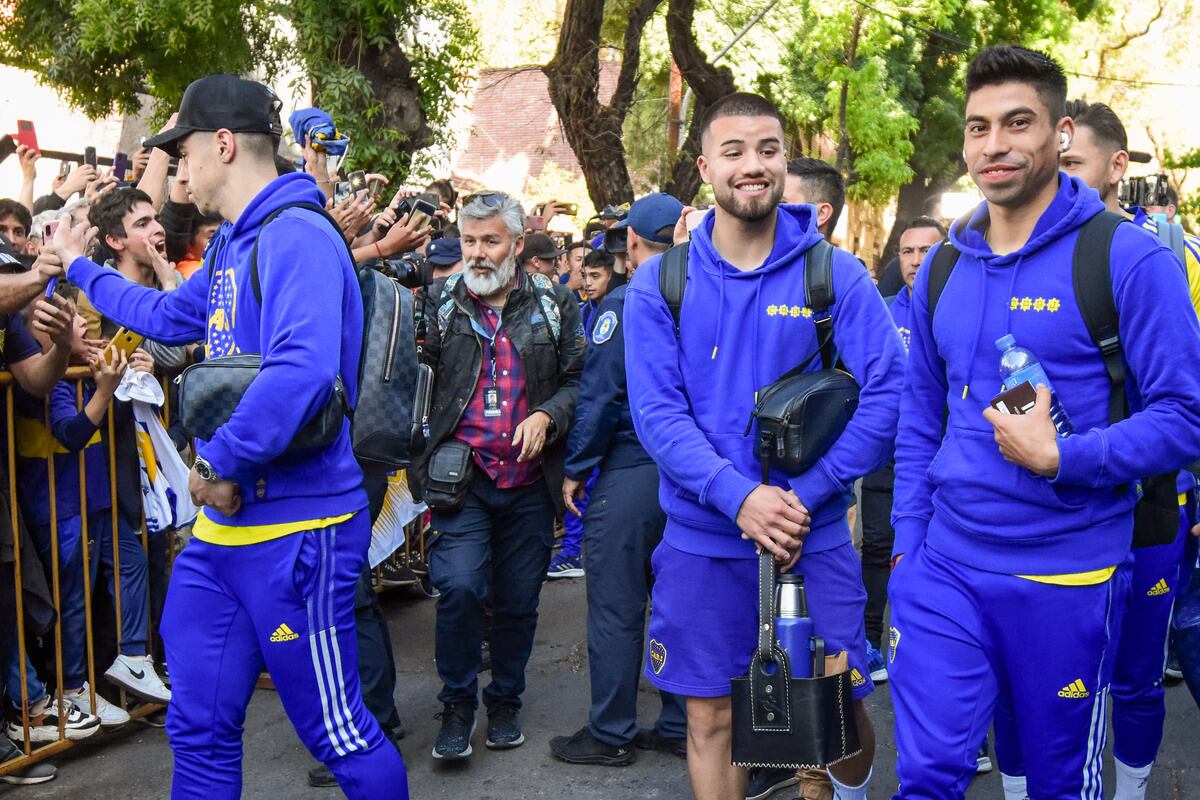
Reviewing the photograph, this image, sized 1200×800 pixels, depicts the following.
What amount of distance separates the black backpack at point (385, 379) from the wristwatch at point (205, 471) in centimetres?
53

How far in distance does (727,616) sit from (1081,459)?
1.21 meters

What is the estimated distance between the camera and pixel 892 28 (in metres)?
21.6

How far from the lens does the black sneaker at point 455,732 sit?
5156mm

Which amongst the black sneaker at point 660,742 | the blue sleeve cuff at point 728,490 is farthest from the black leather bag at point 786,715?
the black sneaker at point 660,742

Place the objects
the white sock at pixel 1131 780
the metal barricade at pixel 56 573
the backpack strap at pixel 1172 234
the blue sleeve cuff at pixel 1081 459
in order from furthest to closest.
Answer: the metal barricade at pixel 56 573, the backpack strap at pixel 1172 234, the white sock at pixel 1131 780, the blue sleeve cuff at pixel 1081 459

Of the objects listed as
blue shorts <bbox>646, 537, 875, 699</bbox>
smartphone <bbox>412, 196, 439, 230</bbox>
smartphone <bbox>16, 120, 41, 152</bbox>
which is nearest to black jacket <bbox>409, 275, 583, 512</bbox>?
smartphone <bbox>412, 196, 439, 230</bbox>

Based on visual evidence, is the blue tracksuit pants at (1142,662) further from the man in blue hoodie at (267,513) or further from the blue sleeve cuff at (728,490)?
the man in blue hoodie at (267,513)

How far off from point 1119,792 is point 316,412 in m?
2.93

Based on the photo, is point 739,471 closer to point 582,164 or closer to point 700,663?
point 700,663

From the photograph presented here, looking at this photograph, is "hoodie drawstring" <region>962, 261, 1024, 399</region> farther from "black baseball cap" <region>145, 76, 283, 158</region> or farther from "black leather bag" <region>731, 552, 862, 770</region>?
"black baseball cap" <region>145, 76, 283, 158</region>

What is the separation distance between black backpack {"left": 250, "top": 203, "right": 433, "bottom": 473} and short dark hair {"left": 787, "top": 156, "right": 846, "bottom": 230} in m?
2.57

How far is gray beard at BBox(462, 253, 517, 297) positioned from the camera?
5.33 m

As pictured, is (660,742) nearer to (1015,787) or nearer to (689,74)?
(1015,787)

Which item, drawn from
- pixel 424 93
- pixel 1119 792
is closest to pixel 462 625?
pixel 1119 792
